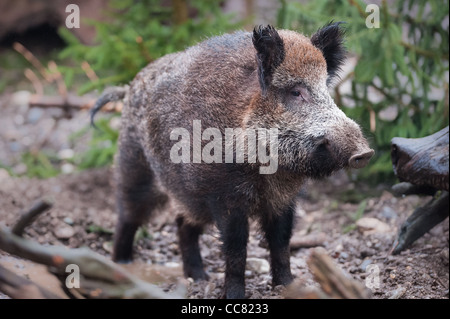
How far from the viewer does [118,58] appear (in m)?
7.02

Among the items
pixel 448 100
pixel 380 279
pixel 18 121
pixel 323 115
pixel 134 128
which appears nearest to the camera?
pixel 323 115

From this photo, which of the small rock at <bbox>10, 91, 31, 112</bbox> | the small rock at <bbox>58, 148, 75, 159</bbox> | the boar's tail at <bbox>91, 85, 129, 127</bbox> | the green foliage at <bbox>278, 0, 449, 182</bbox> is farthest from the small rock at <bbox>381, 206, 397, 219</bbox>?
the small rock at <bbox>10, 91, 31, 112</bbox>

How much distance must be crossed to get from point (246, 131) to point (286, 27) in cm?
277

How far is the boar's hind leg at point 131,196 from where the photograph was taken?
536 centimetres

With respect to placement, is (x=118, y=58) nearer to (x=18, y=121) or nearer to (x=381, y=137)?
(x=381, y=137)

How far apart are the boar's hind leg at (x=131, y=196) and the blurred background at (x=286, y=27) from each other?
1.27 metres

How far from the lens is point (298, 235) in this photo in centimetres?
615

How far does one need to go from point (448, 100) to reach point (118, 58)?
3.75 m

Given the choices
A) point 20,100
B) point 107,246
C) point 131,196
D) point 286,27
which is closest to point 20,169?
point 20,100

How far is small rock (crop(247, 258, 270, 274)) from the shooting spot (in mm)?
5262

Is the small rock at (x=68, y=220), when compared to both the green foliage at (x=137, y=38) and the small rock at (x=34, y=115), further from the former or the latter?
the small rock at (x=34, y=115)

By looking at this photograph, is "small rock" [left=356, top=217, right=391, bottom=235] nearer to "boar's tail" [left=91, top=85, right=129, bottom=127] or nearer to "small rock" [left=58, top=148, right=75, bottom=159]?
"boar's tail" [left=91, top=85, right=129, bottom=127]
